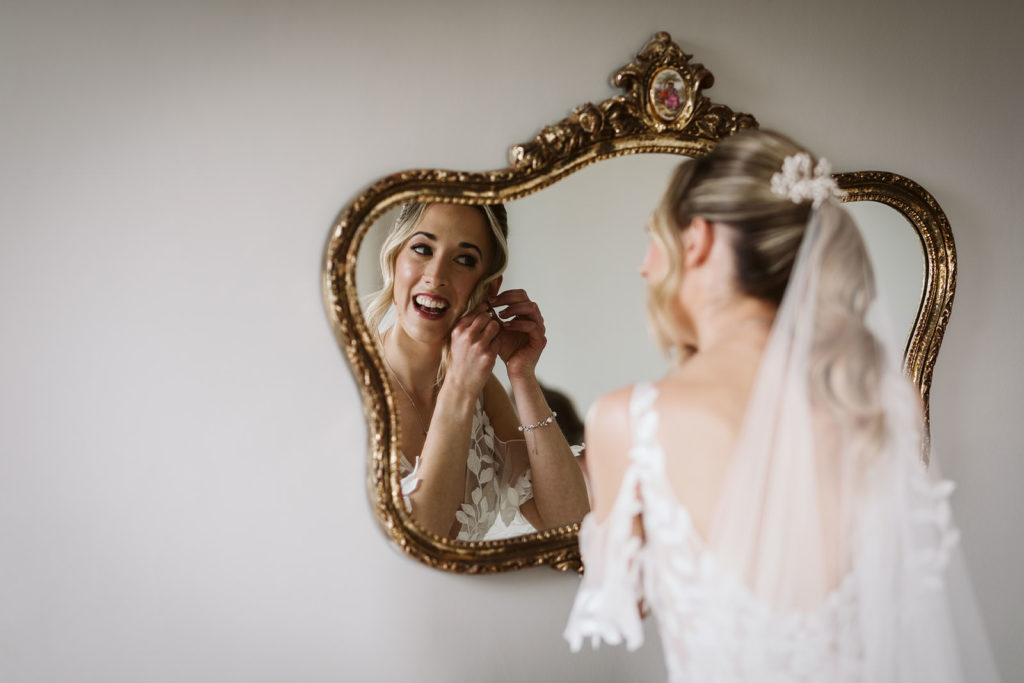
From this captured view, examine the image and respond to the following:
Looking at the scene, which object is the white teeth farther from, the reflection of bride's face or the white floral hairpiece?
the white floral hairpiece

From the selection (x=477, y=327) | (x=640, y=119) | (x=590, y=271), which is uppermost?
(x=640, y=119)

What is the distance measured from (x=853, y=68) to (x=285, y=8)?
1644 mm

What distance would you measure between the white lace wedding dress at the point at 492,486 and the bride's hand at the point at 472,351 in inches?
2.4

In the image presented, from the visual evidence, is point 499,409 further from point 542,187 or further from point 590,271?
point 542,187

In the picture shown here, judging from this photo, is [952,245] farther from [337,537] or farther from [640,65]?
[337,537]

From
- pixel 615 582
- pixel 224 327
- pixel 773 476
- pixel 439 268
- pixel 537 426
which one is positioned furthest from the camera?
pixel 537 426

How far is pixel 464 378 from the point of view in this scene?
2.06m

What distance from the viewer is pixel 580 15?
220cm

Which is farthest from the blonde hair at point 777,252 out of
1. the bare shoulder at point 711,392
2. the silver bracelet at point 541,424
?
the silver bracelet at point 541,424

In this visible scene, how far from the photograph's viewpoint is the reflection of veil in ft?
4.91

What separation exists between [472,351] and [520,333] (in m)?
0.13

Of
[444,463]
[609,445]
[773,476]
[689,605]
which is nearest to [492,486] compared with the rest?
[444,463]

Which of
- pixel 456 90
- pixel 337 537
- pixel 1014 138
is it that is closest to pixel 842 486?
pixel 337 537

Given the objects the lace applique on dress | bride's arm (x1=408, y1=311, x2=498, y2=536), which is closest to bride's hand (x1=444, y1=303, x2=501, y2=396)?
bride's arm (x1=408, y1=311, x2=498, y2=536)
